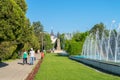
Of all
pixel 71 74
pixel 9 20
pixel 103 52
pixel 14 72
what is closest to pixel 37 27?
pixel 103 52

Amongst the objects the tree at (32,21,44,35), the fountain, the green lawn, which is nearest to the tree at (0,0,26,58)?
the green lawn

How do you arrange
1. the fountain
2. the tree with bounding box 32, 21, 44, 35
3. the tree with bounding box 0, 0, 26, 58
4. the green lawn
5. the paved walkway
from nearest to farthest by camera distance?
the green lawn < the paved walkway < the tree with bounding box 0, 0, 26, 58 < the fountain < the tree with bounding box 32, 21, 44, 35

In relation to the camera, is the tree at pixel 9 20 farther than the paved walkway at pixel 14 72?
Yes

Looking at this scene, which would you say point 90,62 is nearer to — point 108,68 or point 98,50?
point 108,68

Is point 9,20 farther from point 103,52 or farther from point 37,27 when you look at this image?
point 37,27

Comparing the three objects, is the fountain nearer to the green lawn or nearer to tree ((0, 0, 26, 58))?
the green lawn

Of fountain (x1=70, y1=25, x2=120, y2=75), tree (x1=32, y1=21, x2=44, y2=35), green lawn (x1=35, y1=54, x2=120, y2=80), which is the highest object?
tree (x1=32, y1=21, x2=44, y2=35)

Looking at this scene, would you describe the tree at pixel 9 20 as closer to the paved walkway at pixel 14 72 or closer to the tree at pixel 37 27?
the paved walkway at pixel 14 72

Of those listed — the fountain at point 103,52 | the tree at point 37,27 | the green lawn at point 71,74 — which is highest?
the tree at point 37,27

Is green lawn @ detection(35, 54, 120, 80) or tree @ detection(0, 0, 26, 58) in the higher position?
tree @ detection(0, 0, 26, 58)

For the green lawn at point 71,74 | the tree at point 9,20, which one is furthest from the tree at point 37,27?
the green lawn at point 71,74

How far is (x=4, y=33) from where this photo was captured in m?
28.8

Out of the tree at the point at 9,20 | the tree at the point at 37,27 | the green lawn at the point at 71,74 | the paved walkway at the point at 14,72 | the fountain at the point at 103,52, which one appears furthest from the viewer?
the tree at the point at 37,27

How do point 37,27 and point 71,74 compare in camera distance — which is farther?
point 37,27
